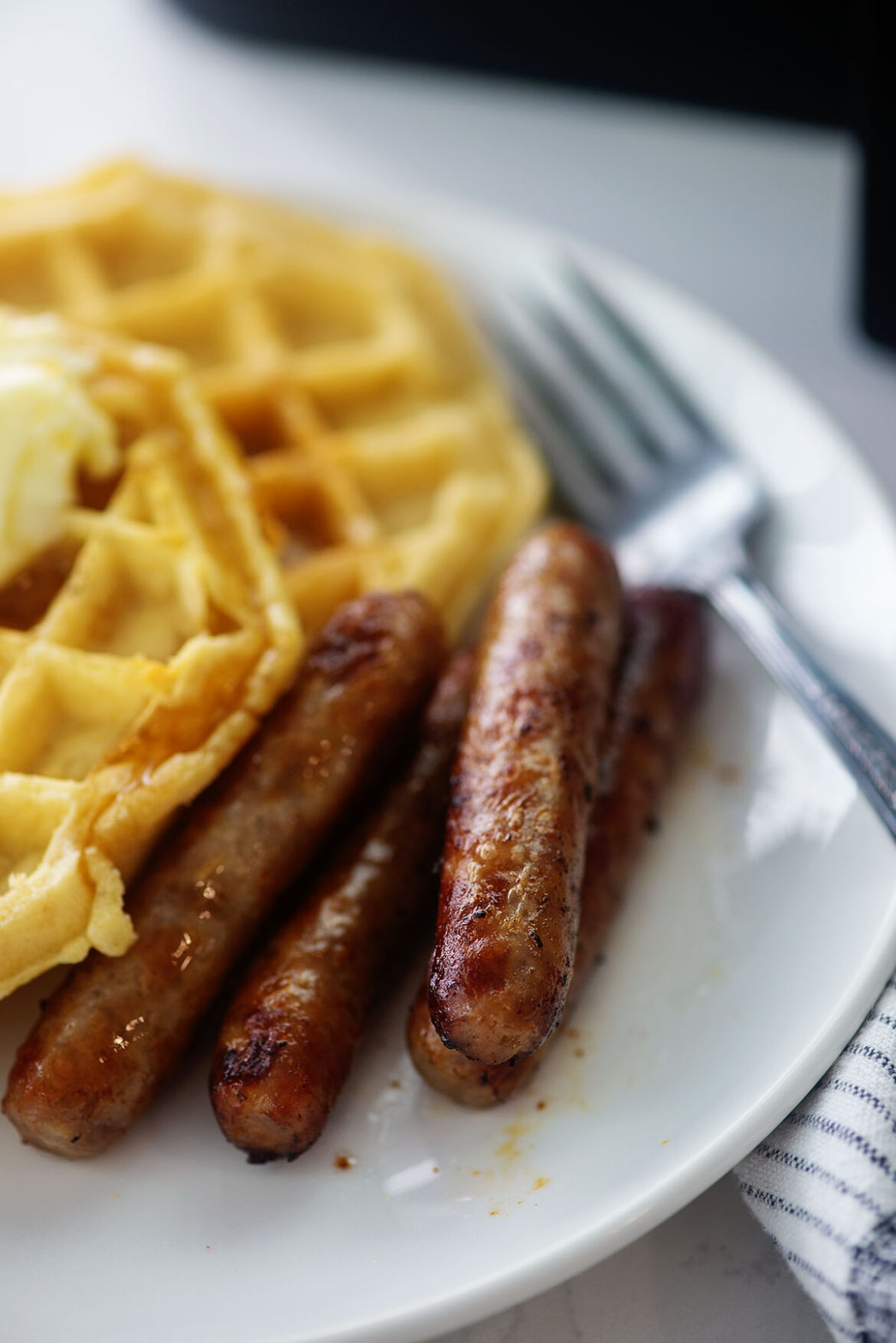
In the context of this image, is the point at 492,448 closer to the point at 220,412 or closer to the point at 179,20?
the point at 220,412

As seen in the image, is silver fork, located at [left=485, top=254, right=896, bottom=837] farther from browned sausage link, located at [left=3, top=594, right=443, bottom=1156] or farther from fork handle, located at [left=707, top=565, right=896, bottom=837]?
browned sausage link, located at [left=3, top=594, right=443, bottom=1156]

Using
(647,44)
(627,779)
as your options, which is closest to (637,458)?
(627,779)

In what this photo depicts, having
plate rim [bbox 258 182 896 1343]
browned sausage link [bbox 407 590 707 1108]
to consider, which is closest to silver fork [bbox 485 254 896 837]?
browned sausage link [bbox 407 590 707 1108]

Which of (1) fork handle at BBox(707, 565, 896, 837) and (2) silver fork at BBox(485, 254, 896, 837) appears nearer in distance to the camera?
(1) fork handle at BBox(707, 565, 896, 837)

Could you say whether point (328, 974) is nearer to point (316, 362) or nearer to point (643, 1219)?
point (643, 1219)

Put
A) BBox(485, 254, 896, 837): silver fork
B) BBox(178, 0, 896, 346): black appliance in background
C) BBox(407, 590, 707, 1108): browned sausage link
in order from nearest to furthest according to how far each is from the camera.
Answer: BBox(407, 590, 707, 1108): browned sausage link < BBox(485, 254, 896, 837): silver fork < BBox(178, 0, 896, 346): black appliance in background

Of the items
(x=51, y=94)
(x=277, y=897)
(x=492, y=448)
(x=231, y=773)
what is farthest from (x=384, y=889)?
(x=51, y=94)
